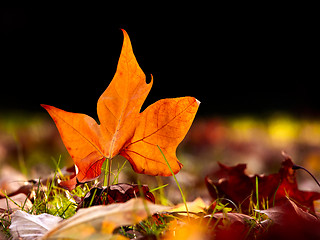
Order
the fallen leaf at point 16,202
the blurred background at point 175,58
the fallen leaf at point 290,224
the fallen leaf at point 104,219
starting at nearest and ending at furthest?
the fallen leaf at point 104,219
the fallen leaf at point 290,224
the fallen leaf at point 16,202
the blurred background at point 175,58

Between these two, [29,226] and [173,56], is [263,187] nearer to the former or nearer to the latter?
[29,226]

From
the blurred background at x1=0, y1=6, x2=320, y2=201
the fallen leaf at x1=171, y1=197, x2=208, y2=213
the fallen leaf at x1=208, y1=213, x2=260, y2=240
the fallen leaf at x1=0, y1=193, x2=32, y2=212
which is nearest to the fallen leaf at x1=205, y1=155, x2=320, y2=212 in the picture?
the fallen leaf at x1=171, y1=197, x2=208, y2=213

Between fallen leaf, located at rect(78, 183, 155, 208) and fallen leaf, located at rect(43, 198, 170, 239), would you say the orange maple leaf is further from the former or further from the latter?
fallen leaf, located at rect(43, 198, 170, 239)

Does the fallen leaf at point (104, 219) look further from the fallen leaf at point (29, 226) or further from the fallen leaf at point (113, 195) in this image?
the fallen leaf at point (113, 195)

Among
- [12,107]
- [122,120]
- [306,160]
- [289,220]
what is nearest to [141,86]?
[122,120]

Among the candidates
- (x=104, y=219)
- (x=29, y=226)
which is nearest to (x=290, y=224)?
(x=104, y=219)

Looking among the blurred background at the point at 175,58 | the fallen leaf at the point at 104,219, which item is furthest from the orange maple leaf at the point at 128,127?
the blurred background at the point at 175,58
